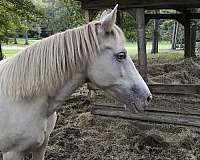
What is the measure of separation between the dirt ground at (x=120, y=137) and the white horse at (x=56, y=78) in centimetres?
147

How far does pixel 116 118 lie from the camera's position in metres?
4.66

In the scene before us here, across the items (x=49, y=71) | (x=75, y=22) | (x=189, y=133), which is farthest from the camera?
(x=75, y=22)

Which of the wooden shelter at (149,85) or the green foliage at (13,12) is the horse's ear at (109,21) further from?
the green foliage at (13,12)

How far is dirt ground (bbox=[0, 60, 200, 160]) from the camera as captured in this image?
11.2 feet

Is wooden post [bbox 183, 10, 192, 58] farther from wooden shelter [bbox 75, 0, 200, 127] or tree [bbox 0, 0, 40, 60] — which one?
tree [bbox 0, 0, 40, 60]

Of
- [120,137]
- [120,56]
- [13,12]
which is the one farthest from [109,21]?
[13,12]

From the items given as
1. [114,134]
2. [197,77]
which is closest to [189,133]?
[114,134]

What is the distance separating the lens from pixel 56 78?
192cm

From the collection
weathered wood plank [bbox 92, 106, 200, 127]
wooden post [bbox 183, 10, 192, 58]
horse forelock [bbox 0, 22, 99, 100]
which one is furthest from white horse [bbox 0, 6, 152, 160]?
wooden post [bbox 183, 10, 192, 58]

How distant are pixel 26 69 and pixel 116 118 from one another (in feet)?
9.41

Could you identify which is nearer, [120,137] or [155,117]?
[120,137]

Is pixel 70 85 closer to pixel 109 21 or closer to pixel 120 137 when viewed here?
pixel 109 21

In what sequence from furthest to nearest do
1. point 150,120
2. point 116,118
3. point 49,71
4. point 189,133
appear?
point 116,118
point 150,120
point 189,133
point 49,71

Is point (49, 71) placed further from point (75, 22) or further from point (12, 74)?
point (75, 22)
